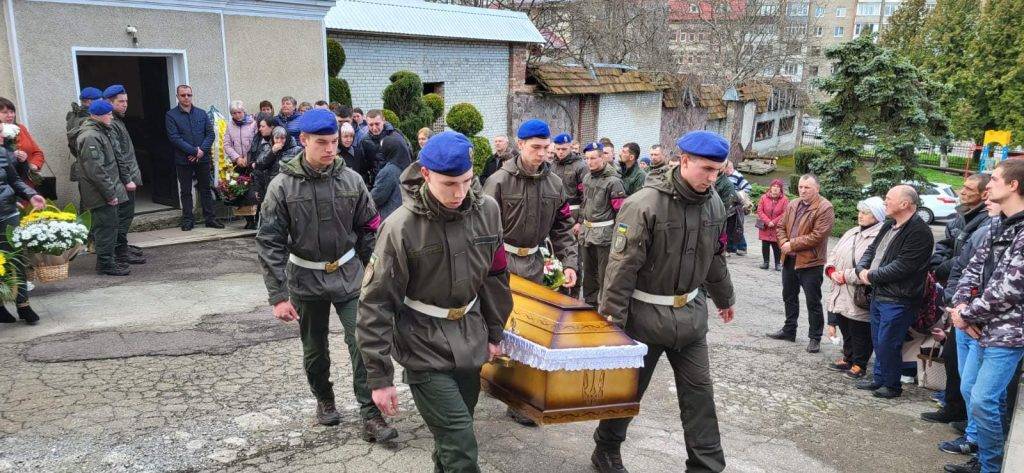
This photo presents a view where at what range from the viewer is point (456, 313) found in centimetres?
358

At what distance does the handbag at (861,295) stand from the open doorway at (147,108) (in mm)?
9199

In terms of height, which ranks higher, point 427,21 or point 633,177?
point 427,21

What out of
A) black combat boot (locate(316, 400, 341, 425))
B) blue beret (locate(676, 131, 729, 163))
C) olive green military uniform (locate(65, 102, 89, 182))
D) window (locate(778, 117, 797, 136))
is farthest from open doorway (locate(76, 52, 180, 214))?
window (locate(778, 117, 797, 136))

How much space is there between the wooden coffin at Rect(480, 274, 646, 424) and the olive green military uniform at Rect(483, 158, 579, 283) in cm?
192

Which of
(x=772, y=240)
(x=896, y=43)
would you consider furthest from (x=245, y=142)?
(x=896, y=43)

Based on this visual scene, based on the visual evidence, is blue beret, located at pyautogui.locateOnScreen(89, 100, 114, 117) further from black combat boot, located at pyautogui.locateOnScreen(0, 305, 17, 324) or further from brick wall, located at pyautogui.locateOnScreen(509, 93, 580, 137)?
brick wall, located at pyautogui.locateOnScreen(509, 93, 580, 137)

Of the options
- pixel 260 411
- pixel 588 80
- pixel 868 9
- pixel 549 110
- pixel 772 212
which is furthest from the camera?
pixel 868 9

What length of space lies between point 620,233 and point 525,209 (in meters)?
1.89

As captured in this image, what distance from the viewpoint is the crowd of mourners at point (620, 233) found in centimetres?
455

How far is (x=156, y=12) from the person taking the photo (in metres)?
10.1

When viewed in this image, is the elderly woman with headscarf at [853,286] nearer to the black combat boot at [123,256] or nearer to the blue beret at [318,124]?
the blue beret at [318,124]

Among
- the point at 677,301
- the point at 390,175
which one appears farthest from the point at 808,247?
the point at 390,175

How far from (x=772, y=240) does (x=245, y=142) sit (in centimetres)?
808

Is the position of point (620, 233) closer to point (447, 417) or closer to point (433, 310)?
point (433, 310)
